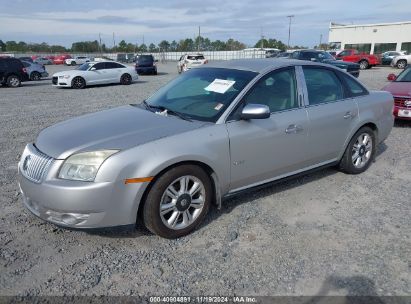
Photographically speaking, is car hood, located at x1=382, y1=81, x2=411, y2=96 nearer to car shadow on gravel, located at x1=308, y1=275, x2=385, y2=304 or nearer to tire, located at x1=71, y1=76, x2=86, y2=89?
car shadow on gravel, located at x1=308, y1=275, x2=385, y2=304

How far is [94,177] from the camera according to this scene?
2906mm

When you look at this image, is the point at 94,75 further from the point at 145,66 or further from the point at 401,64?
the point at 401,64

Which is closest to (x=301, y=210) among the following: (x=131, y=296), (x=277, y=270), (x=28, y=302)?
(x=277, y=270)

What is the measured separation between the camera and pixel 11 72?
18266 millimetres

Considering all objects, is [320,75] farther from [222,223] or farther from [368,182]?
[222,223]

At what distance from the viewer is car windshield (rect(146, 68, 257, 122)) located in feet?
12.0

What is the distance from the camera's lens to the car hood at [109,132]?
308 centimetres

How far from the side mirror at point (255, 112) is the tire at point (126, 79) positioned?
56.6 ft

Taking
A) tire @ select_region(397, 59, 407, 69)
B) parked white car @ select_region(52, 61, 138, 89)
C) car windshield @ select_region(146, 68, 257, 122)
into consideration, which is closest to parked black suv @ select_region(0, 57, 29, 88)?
parked white car @ select_region(52, 61, 138, 89)

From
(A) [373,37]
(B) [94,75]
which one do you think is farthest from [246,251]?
(A) [373,37]

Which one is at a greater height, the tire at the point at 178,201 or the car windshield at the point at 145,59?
the car windshield at the point at 145,59

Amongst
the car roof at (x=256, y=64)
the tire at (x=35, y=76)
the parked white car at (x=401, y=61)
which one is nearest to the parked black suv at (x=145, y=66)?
the tire at (x=35, y=76)

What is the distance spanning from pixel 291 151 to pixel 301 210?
68cm

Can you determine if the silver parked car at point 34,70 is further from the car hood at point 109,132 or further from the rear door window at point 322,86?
the rear door window at point 322,86
